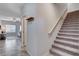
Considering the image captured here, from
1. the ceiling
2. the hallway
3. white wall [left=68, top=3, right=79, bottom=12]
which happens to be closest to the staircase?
white wall [left=68, top=3, right=79, bottom=12]

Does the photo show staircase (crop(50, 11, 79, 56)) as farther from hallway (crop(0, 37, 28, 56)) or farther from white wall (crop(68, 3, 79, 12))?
hallway (crop(0, 37, 28, 56))

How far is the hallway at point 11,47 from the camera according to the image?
2.64 meters

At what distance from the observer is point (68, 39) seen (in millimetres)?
2627

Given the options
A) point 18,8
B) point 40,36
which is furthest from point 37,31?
point 18,8

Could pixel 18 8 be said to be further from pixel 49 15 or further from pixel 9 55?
pixel 9 55

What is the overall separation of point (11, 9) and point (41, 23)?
0.59 metres

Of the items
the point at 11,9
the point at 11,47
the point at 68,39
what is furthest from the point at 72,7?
the point at 11,47

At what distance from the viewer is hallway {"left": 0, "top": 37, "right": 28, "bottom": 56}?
8.66 ft

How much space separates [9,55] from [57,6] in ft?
3.93

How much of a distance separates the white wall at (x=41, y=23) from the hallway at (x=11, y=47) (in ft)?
0.62

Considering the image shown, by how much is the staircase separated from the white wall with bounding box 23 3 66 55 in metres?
0.15

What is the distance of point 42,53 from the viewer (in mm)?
2707

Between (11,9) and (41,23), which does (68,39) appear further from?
(11,9)

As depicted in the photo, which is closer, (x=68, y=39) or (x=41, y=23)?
(x=68, y=39)
